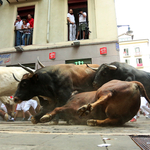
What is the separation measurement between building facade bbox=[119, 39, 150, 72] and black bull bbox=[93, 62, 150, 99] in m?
40.5

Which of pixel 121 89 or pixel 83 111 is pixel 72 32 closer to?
pixel 121 89

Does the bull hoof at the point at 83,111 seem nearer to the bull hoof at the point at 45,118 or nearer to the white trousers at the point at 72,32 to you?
the bull hoof at the point at 45,118

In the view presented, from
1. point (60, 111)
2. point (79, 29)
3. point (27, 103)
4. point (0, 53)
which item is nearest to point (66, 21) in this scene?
point (79, 29)

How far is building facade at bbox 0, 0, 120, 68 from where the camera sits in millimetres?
9899

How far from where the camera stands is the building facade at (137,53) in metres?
43.2

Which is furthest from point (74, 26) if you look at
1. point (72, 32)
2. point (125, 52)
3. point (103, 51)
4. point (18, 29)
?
point (125, 52)

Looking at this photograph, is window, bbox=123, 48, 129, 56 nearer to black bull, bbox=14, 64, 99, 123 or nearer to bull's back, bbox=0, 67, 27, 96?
bull's back, bbox=0, 67, 27, 96

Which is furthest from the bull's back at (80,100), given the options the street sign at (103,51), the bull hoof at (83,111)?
the street sign at (103,51)

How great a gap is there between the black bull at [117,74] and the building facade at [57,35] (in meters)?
4.66

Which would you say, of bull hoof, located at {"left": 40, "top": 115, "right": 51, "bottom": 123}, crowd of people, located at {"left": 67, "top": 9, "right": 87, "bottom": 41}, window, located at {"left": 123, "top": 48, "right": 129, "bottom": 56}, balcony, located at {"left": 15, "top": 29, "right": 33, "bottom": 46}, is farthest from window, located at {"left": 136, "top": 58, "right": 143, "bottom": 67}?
bull hoof, located at {"left": 40, "top": 115, "right": 51, "bottom": 123}

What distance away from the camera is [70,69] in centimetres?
448

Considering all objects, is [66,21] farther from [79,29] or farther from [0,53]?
[0,53]

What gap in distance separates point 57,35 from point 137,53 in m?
38.3

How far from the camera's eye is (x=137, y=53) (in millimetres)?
44469
